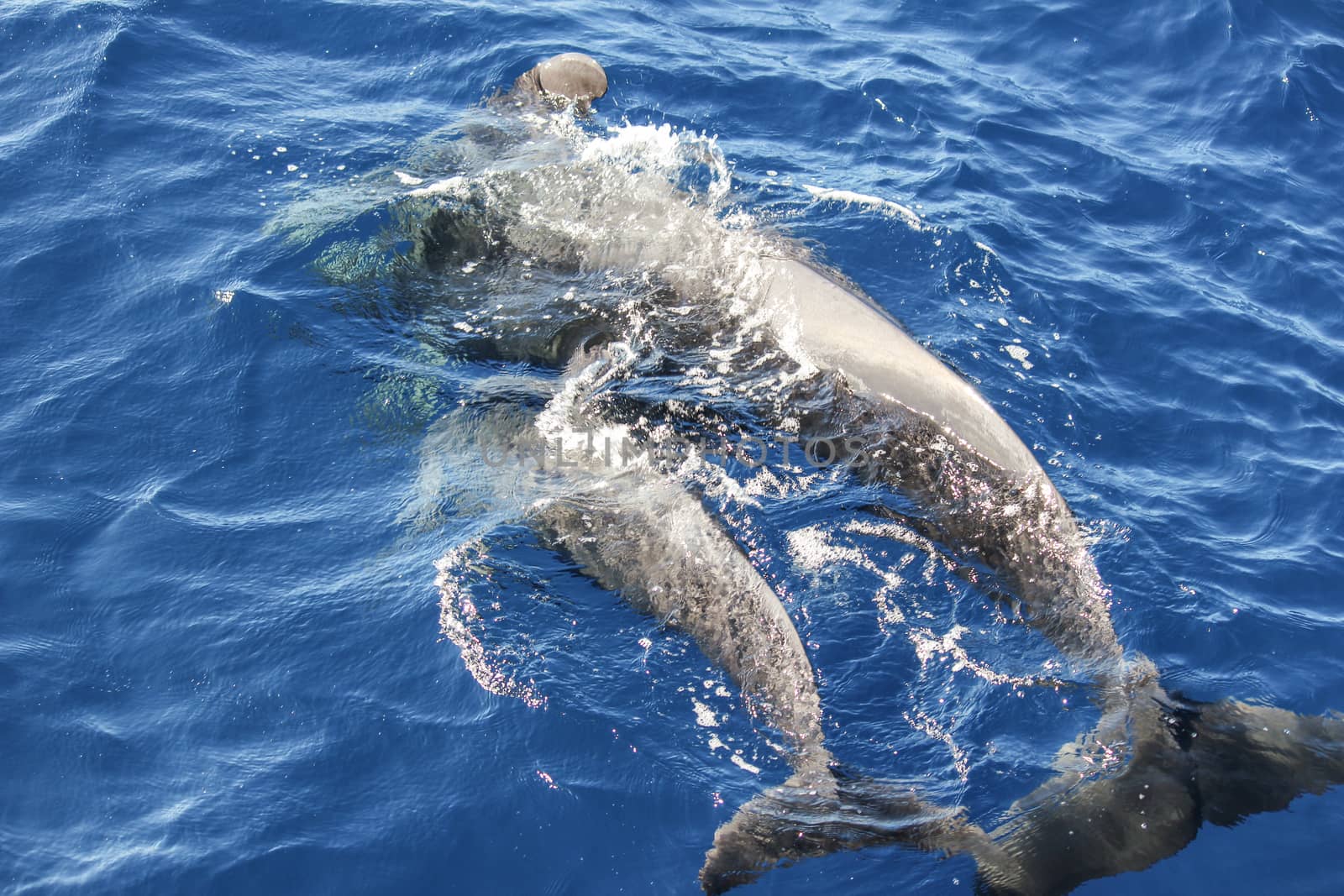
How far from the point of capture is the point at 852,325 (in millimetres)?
8891

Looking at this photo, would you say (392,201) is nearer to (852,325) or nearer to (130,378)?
(130,378)

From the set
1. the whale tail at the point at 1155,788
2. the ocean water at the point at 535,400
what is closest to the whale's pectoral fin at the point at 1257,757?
the whale tail at the point at 1155,788

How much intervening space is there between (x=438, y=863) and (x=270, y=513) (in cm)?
359

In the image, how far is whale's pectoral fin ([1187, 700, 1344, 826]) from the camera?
724 centimetres

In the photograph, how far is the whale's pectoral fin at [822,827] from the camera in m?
6.70

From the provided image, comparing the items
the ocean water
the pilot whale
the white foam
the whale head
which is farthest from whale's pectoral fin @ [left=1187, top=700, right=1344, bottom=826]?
the whale head

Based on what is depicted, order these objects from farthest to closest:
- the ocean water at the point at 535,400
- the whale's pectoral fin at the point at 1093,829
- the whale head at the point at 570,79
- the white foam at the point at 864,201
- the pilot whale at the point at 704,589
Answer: the whale head at the point at 570,79
the white foam at the point at 864,201
the ocean water at the point at 535,400
the pilot whale at the point at 704,589
the whale's pectoral fin at the point at 1093,829

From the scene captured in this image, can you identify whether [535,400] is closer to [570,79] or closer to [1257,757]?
[570,79]

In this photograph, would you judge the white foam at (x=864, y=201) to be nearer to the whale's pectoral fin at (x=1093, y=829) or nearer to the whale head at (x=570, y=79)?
the whale head at (x=570, y=79)

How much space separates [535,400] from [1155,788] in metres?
5.89

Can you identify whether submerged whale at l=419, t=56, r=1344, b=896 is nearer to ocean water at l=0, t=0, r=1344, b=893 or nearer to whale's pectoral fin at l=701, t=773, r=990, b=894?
whale's pectoral fin at l=701, t=773, r=990, b=894

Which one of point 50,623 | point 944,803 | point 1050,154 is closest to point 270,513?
point 50,623

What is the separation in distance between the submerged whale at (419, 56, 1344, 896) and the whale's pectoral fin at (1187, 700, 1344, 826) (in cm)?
1

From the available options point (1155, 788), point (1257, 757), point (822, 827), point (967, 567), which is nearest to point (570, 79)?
point (967, 567)
